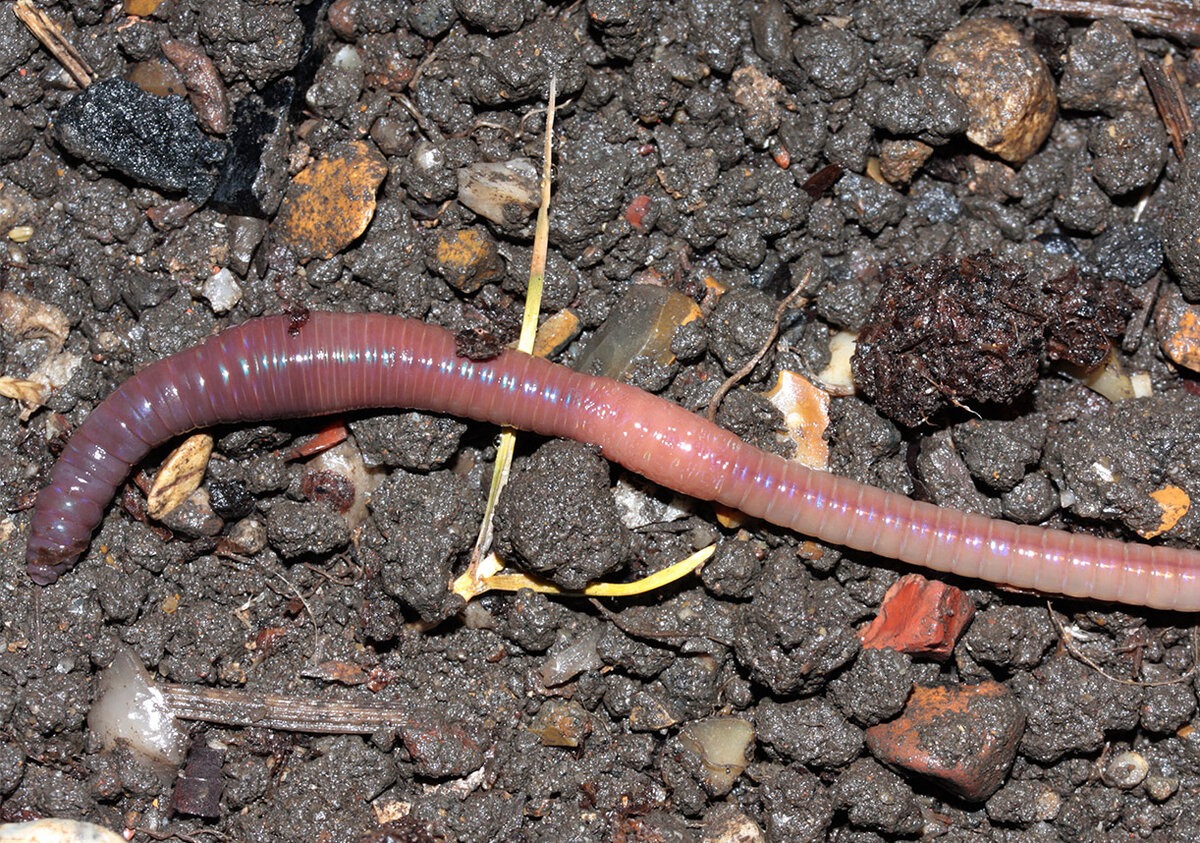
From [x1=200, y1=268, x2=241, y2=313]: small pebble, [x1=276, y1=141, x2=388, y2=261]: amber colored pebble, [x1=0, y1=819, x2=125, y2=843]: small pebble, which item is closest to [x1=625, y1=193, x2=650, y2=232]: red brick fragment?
[x1=276, y1=141, x2=388, y2=261]: amber colored pebble

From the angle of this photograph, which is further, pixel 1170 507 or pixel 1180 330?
pixel 1180 330

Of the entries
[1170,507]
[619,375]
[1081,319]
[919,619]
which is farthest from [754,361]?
[1170,507]

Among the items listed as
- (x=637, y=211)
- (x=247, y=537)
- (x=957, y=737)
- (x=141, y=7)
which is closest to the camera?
(x=957, y=737)

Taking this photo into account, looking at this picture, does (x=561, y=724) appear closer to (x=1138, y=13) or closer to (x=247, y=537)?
(x=247, y=537)

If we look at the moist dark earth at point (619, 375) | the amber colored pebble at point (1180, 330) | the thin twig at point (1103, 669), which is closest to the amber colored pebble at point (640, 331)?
the moist dark earth at point (619, 375)

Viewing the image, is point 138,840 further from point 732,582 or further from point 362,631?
point 732,582

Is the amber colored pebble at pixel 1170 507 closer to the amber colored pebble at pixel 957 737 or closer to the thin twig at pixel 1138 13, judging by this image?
the amber colored pebble at pixel 957 737

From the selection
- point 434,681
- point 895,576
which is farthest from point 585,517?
point 895,576

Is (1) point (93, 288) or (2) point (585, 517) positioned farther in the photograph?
(1) point (93, 288)
